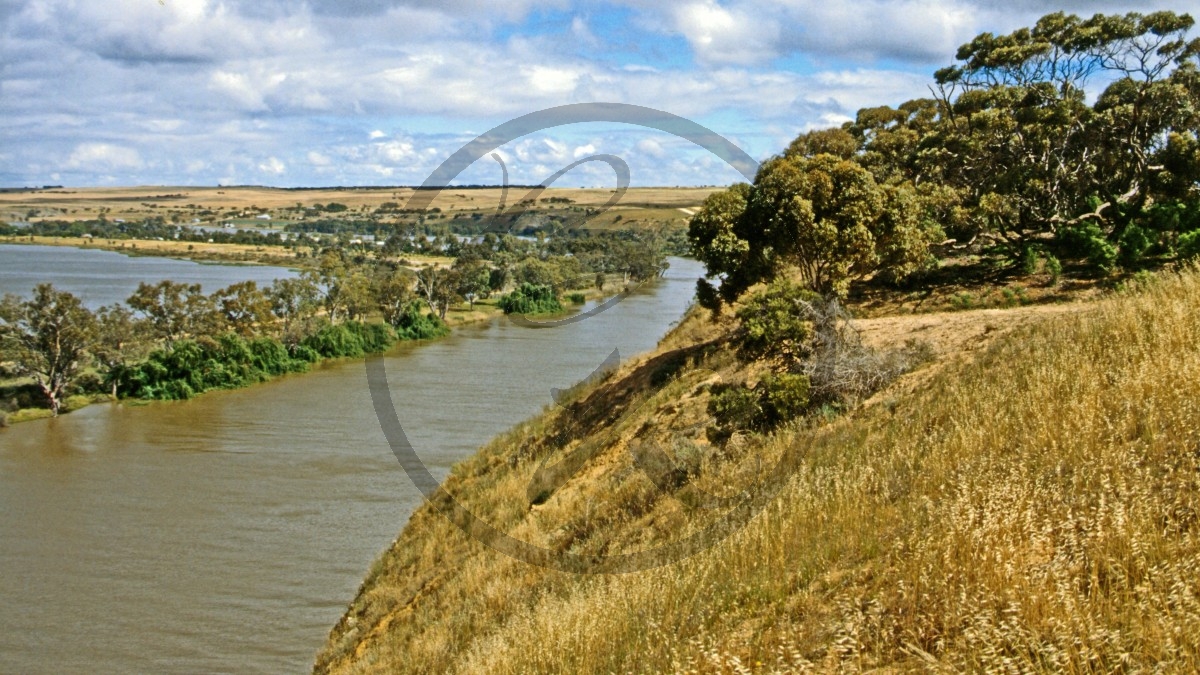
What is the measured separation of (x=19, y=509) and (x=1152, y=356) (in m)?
27.7

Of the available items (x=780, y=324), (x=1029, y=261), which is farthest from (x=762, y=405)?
(x=1029, y=261)

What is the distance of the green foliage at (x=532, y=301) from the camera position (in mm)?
64188

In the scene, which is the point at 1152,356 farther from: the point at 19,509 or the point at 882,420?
the point at 19,509

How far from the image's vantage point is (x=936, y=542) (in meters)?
4.83

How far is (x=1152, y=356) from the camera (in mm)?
6566

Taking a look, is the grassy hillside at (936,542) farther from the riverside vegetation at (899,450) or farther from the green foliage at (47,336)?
the green foliage at (47,336)

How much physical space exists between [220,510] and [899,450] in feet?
68.8

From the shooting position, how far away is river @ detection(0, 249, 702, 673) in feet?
53.6

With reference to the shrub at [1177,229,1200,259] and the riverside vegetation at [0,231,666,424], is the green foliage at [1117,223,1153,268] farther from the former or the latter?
the riverside vegetation at [0,231,666,424]

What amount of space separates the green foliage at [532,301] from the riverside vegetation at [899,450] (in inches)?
1583

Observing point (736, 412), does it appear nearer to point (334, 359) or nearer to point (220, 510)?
point (220, 510)

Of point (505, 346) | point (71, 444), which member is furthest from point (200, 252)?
point (71, 444)

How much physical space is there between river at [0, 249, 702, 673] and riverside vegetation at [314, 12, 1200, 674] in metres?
2.68
